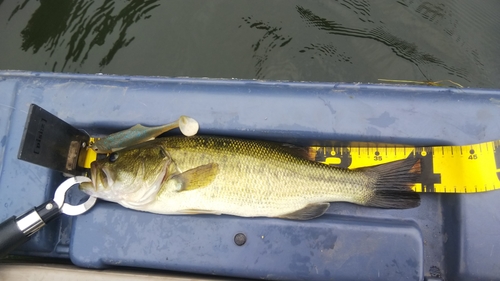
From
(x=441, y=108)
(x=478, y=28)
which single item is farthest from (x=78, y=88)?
(x=478, y=28)

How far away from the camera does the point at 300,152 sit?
2328 mm

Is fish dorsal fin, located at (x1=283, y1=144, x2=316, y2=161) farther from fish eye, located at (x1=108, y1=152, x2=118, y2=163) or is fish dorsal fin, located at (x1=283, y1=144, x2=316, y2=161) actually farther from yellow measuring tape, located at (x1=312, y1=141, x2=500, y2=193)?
fish eye, located at (x1=108, y1=152, x2=118, y2=163)

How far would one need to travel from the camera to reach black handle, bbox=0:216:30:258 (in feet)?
6.70

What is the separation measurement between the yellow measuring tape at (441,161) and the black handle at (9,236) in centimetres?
51

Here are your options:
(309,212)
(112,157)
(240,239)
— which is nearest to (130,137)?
(112,157)

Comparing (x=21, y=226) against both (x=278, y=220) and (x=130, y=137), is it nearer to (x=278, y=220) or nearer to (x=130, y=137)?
(x=130, y=137)

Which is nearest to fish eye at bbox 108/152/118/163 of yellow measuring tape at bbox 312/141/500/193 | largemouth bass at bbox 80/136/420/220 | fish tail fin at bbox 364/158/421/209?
largemouth bass at bbox 80/136/420/220

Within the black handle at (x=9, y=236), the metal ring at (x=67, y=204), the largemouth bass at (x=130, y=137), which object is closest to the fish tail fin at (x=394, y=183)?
the largemouth bass at (x=130, y=137)

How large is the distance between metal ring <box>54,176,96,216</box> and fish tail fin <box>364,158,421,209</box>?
5.62 ft

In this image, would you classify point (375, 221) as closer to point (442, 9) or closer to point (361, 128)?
point (361, 128)

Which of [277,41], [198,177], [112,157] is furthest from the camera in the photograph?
[277,41]

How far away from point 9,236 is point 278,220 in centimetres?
153

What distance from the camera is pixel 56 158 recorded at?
2.17m

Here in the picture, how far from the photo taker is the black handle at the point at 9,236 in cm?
204
